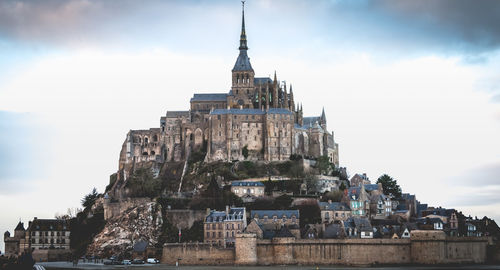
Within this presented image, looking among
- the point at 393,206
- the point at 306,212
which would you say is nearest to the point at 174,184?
the point at 306,212

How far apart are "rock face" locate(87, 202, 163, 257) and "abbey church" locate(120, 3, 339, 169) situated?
1743 cm

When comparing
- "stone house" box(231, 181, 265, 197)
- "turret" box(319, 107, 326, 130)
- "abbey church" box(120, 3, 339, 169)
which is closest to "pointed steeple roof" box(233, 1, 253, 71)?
"abbey church" box(120, 3, 339, 169)

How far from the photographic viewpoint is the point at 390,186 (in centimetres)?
9975

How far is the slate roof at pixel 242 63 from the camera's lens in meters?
111

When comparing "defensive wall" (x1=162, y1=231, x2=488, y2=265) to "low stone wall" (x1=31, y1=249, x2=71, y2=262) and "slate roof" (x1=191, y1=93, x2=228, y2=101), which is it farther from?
"slate roof" (x1=191, y1=93, x2=228, y2=101)

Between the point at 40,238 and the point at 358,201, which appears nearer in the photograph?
the point at 358,201

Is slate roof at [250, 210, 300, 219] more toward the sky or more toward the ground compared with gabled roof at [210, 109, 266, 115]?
more toward the ground

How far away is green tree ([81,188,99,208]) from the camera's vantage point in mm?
103662

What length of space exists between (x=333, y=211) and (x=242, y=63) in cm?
3539

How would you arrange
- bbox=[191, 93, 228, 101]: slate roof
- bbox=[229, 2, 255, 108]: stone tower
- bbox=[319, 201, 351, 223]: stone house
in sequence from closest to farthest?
bbox=[319, 201, 351, 223]: stone house
bbox=[229, 2, 255, 108]: stone tower
bbox=[191, 93, 228, 101]: slate roof

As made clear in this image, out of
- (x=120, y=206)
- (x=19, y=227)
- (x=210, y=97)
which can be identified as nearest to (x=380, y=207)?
(x=120, y=206)

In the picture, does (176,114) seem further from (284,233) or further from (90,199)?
(284,233)

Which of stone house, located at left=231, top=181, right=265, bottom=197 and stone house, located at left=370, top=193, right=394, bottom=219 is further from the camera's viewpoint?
stone house, located at left=231, top=181, right=265, bottom=197

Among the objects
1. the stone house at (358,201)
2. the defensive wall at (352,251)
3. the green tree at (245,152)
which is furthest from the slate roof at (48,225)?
the stone house at (358,201)
